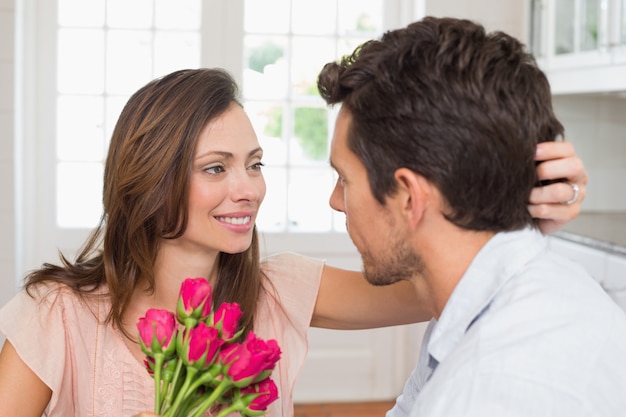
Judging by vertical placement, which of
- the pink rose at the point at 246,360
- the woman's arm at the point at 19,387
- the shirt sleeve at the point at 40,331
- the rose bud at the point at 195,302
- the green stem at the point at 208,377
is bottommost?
the woman's arm at the point at 19,387

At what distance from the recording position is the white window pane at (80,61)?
164 inches

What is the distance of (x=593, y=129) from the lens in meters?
3.94

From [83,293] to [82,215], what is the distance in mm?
2550

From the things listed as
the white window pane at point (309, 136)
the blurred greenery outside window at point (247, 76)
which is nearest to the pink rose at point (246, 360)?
the blurred greenery outside window at point (247, 76)

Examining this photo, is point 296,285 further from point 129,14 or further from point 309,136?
point 129,14

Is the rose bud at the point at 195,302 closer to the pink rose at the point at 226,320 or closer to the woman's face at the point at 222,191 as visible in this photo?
the pink rose at the point at 226,320

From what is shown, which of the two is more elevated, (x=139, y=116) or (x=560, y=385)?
(x=139, y=116)

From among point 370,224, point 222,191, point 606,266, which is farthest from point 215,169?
point 606,266

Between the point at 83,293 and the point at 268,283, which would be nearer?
the point at 83,293

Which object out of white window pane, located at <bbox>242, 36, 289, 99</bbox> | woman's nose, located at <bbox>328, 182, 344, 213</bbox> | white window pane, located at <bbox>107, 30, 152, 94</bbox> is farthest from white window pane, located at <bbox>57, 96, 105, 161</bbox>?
Answer: woman's nose, located at <bbox>328, 182, 344, 213</bbox>

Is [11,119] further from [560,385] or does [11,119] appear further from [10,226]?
[560,385]

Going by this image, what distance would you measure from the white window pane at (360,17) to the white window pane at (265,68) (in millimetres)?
318

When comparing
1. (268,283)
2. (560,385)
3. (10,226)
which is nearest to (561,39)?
(268,283)

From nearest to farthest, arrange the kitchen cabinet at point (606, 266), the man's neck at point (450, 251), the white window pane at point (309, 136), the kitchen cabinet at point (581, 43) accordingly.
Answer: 1. the man's neck at point (450, 251)
2. the kitchen cabinet at point (606, 266)
3. the kitchen cabinet at point (581, 43)
4. the white window pane at point (309, 136)
